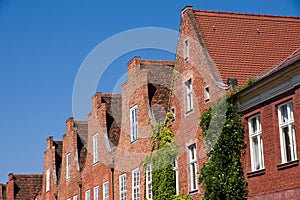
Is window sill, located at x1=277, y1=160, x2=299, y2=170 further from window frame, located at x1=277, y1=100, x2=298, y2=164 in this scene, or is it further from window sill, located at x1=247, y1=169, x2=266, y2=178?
window sill, located at x1=247, y1=169, x2=266, y2=178

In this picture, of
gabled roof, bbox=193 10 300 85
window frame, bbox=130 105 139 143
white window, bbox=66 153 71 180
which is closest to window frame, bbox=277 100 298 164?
gabled roof, bbox=193 10 300 85

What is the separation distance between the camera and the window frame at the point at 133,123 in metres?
33.8

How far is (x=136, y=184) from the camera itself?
3303 centimetres

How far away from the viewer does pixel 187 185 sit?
92.5 feet

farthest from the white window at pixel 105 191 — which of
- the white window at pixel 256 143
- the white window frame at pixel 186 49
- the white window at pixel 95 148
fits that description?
the white window at pixel 256 143

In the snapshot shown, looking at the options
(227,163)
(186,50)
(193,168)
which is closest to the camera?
(227,163)

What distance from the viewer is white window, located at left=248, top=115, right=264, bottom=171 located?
23250 mm

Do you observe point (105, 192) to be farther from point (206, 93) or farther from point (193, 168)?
point (206, 93)

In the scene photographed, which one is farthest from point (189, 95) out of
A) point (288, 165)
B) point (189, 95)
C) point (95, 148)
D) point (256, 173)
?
point (95, 148)

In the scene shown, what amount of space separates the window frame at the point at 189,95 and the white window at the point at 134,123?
5.48 metres

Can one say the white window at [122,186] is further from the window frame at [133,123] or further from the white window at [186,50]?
the white window at [186,50]

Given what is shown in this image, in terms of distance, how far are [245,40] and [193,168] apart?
22.4ft

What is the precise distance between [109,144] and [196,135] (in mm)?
11271

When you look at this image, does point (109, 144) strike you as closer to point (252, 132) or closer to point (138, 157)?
point (138, 157)
